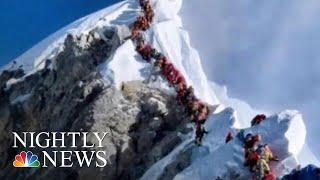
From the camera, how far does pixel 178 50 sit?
4822 centimetres

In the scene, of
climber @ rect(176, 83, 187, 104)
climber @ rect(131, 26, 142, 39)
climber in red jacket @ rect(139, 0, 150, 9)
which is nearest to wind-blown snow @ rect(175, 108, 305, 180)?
climber @ rect(176, 83, 187, 104)

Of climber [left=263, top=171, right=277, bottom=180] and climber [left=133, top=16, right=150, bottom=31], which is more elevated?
climber [left=133, top=16, right=150, bottom=31]

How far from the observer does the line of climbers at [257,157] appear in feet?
105

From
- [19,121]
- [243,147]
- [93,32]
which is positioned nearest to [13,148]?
[19,121]

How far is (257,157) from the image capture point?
32406mm

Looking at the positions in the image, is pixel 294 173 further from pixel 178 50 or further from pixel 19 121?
pixel 19 121

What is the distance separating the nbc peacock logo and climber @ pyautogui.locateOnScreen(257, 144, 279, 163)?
48.3 feet

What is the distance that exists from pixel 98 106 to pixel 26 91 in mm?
8413

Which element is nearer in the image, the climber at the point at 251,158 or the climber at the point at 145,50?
the climber at the point at 251,158

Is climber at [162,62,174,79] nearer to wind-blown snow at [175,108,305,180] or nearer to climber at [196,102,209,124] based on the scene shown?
climber at [196,102,209,124]

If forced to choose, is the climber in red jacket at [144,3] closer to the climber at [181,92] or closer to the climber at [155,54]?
the climber at [155,54]

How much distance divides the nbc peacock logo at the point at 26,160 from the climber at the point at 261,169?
15.0 metres

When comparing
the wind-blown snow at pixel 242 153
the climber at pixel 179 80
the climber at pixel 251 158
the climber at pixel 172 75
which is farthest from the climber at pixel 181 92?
the climber at pixel 251 158

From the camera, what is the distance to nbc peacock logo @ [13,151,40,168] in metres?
42.6
